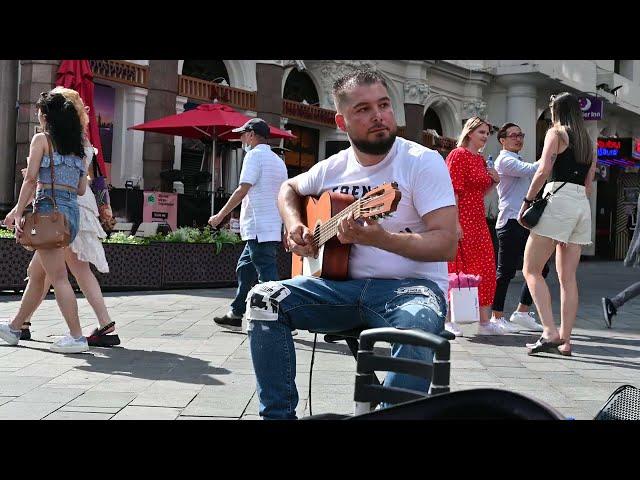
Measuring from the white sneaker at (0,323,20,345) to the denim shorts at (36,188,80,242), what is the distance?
2.82 feet

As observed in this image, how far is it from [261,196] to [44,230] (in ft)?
6.44

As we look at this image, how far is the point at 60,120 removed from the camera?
19.4ft

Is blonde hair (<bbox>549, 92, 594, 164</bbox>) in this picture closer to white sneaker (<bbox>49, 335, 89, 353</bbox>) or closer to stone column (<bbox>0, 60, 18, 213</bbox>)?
white sneaker (<bbox>49, 335, 89, 353</bbox>)

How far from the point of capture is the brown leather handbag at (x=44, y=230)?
18.7ft

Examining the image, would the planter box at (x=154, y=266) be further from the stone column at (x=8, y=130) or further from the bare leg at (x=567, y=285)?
the bare leg at (x=567, y=285)

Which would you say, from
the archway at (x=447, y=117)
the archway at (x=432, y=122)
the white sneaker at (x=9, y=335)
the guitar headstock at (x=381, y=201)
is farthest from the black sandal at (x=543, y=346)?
the archway at (x=447, y=117)

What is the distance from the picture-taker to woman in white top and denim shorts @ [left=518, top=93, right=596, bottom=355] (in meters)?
6.16

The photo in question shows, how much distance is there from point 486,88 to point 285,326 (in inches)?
1060

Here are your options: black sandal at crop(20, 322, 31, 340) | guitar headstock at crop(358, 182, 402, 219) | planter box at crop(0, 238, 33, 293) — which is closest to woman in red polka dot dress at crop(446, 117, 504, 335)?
black sandal at crop(20, 322, 31, 340)

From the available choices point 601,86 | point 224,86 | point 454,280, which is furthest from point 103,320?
point 601,86

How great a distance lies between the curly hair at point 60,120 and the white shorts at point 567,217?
3.47 meters

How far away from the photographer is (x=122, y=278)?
10.5 metres
